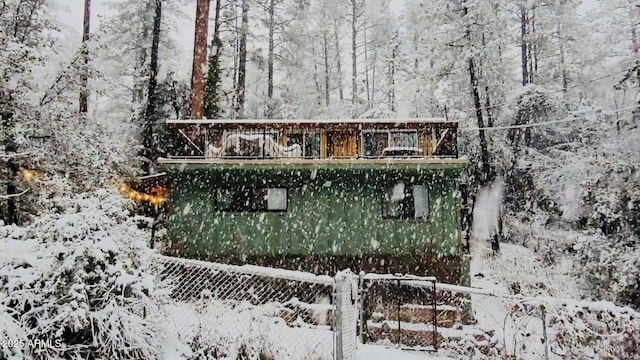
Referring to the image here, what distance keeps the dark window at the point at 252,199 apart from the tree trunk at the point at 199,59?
3.36 metres

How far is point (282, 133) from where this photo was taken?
1352 centimetres

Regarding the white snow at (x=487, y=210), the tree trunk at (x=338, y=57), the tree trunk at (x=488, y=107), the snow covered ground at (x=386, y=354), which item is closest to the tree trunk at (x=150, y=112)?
the tree trunk at (x=338, y=57)

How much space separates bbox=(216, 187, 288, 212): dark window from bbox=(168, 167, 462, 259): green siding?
179 mm

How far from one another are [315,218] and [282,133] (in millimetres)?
2588

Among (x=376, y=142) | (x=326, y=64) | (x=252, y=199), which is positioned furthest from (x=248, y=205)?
(x=326, y=64)

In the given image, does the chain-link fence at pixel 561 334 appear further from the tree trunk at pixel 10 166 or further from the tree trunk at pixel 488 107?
the tree trunk at pixel 488 107

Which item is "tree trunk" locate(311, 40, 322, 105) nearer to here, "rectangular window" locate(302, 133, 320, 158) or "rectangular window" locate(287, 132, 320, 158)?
"rectangular window" locate(287, 132, 320, 158)

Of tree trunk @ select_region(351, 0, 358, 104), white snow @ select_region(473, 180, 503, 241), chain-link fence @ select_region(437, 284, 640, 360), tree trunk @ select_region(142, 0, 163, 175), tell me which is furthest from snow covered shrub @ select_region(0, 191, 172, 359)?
tree trunk @ select_region(351, 0, 358, 104)

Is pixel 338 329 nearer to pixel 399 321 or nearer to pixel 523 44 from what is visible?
pixel 399 321

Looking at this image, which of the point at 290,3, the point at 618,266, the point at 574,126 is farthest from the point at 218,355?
the point at 290,3

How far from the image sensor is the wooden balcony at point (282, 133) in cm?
1252

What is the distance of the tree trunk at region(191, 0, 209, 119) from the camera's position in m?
15.6

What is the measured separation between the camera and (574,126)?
21594 millimetres

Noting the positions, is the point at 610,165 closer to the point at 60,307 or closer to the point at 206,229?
the point at 206,229
